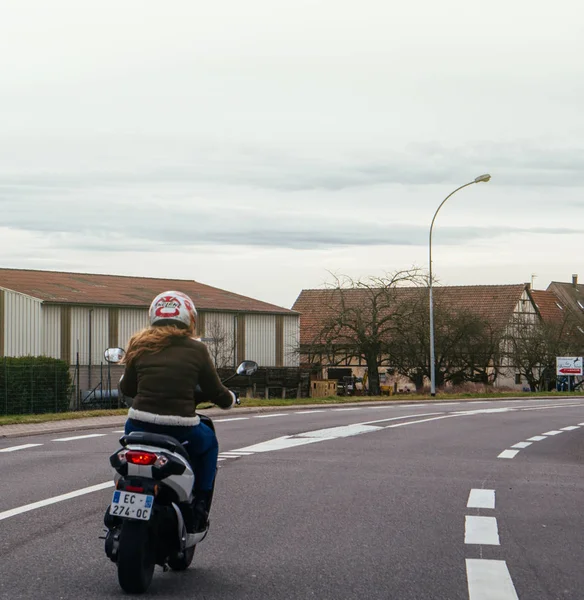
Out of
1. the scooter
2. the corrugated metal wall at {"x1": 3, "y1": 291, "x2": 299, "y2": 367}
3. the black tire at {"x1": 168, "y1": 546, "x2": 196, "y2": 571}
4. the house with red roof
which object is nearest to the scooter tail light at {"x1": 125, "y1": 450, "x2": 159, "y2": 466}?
the scooter

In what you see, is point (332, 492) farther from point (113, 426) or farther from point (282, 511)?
point (113, 426)

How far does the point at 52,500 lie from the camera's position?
9.45m

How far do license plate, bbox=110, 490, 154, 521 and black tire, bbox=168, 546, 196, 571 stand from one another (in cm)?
60

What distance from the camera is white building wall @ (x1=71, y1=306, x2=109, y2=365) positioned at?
58.2 m

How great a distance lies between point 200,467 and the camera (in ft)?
20.3

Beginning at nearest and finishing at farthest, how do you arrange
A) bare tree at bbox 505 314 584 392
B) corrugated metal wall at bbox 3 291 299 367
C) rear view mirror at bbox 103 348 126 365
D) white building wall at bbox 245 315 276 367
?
rear view mirror at bbox 103 348 126 365 < corrugated metal wall at bbox 3 291 299 367 < white building wall at bbox 245 315 276 367 < bare tree at bbox 505 314 584 392

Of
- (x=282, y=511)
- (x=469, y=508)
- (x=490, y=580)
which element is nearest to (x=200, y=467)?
(x=490, y=580)

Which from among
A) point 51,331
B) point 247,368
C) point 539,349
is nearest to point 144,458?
point 247,368

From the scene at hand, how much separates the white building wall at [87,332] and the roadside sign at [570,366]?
80.8 feet

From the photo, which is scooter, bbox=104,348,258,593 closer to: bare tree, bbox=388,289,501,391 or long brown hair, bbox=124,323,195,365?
long brown hair, bbox=124,323,195,365

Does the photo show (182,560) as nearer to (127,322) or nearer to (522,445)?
(522,445)

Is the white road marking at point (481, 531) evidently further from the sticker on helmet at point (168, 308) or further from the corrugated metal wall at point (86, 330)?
the corrugated metal wall at point (86, 330)

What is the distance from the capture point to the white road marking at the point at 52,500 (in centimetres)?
862

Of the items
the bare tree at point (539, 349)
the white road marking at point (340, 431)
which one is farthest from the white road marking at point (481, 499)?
the bare tree at point (539, 349)
